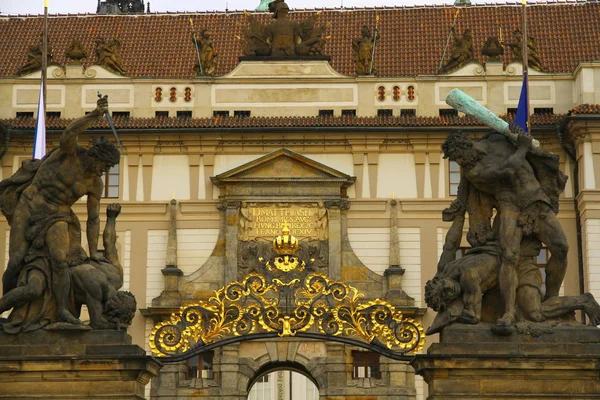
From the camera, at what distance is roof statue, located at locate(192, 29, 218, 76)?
132ft

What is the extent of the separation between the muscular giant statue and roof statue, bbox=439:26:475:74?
22519mm

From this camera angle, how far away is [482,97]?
3978 cm

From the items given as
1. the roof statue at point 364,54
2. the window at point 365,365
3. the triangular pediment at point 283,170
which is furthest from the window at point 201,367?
the roof statue at point 364,54

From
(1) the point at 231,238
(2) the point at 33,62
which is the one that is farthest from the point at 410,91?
(2) the point at 33,62

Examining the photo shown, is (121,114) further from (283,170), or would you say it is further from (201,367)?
(201,367)

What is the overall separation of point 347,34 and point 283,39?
14.9 feet

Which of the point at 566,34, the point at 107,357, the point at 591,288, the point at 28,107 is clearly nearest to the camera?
the point at 107,357

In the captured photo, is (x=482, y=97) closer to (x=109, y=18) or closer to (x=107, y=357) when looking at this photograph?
(x=109, y=18)

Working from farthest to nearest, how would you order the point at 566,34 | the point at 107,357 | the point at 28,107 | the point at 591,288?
the point at 566,34 < the point at 28,107 < the point at 591,288 < the point at 107,357

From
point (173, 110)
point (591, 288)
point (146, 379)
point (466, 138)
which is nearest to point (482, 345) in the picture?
point (466, 138)

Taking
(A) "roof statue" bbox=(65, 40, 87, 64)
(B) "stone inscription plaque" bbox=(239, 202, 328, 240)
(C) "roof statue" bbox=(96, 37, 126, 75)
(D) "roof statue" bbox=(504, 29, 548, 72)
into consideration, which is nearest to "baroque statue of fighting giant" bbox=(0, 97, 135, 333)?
(B) "stone inscription plaque" bbox=(239, 202, 328, 240)

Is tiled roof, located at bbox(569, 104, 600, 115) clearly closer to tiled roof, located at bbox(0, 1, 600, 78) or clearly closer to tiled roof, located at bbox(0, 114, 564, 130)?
tiled roof, located at bbox(0, 114, 564, 130)

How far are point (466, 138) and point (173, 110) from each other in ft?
72.9

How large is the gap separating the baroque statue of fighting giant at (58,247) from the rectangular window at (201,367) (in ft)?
62.6
